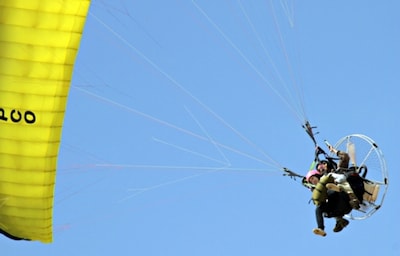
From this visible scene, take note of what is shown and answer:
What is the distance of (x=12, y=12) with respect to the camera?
3403cm

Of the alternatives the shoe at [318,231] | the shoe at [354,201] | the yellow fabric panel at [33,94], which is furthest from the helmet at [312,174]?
the yellow fabric panel at [33,94]

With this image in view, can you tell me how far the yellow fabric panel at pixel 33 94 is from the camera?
34.2 m

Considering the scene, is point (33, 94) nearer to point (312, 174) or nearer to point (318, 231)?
point (312, 174)

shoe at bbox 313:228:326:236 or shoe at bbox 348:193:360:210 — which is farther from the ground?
shoe at bbox 348:193:360:210

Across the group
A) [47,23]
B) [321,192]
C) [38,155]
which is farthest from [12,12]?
[321,192]

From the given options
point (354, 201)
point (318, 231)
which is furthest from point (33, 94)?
point (354, 201)

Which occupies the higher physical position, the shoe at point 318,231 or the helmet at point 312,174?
the helmet at point 312,174

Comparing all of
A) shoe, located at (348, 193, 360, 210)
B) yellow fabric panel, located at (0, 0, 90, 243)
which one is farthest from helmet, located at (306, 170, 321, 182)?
yellow fabric panel, located at (0, 0, 90, 243)

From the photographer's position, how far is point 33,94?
34.6m

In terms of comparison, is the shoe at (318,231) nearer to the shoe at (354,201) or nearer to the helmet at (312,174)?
the shoe at (354,201)

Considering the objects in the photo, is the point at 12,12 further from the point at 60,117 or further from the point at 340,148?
the point at 340,148

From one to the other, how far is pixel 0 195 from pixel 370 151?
7222 millimetres

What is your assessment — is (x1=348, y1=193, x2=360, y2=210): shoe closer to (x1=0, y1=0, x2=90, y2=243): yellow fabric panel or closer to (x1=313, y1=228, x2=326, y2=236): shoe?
(x1=313, y1=228, x2=326, y2=236): shoe

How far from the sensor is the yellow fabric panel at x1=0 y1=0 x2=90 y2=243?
34.2 metres
